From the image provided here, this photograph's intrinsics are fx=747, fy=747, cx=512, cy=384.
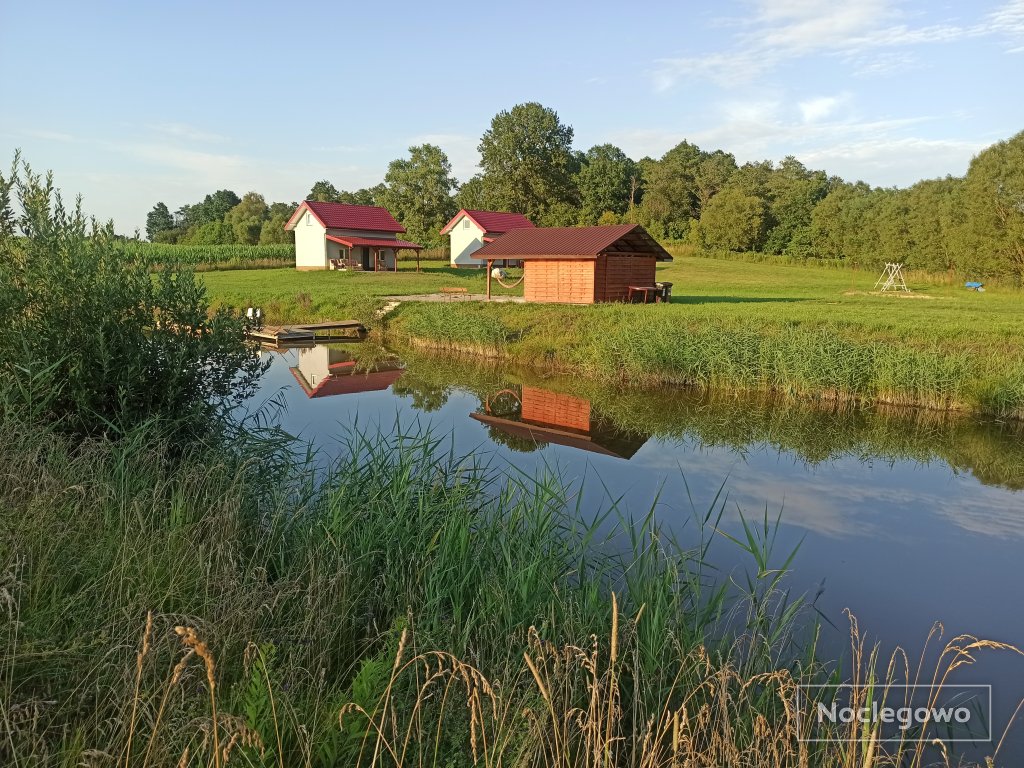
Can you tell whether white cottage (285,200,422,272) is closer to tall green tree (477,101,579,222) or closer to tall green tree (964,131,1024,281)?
tall green tree (477,101,579,222)

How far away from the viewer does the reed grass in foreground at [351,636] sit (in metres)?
3.25

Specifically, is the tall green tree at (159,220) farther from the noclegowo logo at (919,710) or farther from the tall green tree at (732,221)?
the noclegowo logo at (919,710)

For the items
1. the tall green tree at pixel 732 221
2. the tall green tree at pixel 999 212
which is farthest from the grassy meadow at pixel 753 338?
the tall green tree at pixel 732 221

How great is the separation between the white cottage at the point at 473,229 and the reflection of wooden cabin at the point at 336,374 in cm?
2927

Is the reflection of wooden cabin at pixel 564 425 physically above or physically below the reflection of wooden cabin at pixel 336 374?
below

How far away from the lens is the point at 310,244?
49.2m

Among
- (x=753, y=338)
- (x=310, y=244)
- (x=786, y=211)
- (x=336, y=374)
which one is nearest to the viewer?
(x=753, y=338)

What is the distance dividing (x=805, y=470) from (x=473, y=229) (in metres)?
43.3

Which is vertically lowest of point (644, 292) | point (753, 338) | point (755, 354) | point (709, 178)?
point (755, 354)

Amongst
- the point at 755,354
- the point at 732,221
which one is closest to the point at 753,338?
the point at 755,354

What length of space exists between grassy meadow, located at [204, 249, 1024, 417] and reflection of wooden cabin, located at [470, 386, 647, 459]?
3.00 meters

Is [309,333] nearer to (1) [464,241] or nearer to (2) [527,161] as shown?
(1) [464,241]

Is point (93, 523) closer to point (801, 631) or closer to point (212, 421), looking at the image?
point (212, 421)

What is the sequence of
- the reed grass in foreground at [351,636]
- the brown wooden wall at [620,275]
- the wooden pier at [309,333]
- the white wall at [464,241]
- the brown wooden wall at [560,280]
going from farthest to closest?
the white wall at [464,241], the brown wooden wall at [620,275], the brown wooden wall at [560,280], the wooden pier at [309,333], the reed grass in foreground at [351,636]
